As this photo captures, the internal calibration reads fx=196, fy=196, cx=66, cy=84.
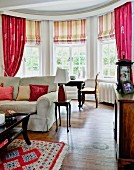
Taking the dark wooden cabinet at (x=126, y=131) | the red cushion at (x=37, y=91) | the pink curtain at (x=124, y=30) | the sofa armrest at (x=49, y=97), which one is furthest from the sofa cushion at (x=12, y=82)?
the dark wooden cabinet at (x=126, y=131)

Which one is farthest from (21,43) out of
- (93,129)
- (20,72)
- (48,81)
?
(93,129)

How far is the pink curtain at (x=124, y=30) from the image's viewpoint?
206 inches

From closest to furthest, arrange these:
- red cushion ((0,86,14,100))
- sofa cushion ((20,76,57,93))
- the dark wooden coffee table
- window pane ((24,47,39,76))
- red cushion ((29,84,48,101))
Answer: the dark wooden coffee table → red cushion ((29,84,48,101)) → red cushion ((0,86,14,100)) → sofa cushion ((20,76,57,93)) → window pane ((24,47,39,76))

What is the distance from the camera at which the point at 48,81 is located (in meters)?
4.62

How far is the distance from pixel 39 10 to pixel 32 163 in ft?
18.2

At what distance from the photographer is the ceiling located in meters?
5.01

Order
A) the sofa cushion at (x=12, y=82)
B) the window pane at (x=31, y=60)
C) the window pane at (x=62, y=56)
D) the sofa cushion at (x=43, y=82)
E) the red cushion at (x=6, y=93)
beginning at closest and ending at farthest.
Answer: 1. the red cushion at (x=6, y=93)
2. the sofa cushion at (x=43, y=82)
3. the sofa cushion at (x=12, y=82)
4. the window pane at (x=31, y=60)
5. the window pane at (x=62, y=56)

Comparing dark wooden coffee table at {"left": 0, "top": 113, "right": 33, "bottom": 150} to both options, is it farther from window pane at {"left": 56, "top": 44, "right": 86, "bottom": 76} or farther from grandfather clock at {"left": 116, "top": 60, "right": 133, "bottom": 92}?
window pane at {"left": 56, "top": 44, "right": 86, "bottom": 76}

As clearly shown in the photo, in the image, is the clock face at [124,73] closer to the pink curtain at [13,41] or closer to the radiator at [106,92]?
the radiator at [106,92]

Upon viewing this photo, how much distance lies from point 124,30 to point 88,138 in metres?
3.36

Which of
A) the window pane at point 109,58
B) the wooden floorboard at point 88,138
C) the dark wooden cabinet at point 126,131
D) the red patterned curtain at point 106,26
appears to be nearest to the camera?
the dark wooden cabinet at point 126,131

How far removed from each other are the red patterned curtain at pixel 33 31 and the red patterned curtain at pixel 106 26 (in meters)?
2.19

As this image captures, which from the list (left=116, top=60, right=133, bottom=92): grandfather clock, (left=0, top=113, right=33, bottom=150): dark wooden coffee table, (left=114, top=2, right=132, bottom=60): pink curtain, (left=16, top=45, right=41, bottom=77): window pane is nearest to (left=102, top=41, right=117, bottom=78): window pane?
(left=114, top=2, right=132, bottom=60): pink curtain

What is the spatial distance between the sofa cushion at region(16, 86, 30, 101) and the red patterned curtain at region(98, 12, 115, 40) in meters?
3.24
